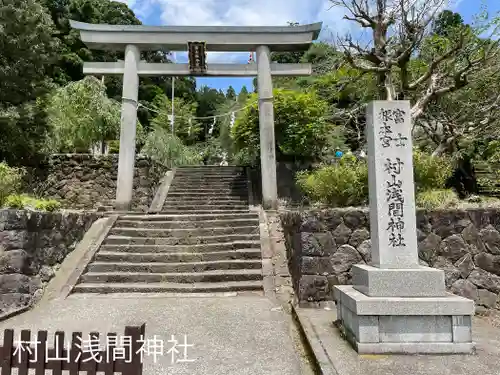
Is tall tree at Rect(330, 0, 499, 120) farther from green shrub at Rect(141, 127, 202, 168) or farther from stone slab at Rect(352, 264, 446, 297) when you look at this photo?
green shrub at Rect(141, 127, 202, 168)

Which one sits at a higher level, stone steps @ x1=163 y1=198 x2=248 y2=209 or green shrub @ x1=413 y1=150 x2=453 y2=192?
green shrub @ x1=413 y1=150 x2=453 y2=192

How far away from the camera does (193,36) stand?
1036cm

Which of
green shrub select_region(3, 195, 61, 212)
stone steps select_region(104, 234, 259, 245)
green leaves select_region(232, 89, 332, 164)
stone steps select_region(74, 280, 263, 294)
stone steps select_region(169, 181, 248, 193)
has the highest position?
green leaves select_region(232, 89, 332, 164)

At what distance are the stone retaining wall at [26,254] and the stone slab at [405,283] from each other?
4.70 m

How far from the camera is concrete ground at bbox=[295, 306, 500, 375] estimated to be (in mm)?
3299

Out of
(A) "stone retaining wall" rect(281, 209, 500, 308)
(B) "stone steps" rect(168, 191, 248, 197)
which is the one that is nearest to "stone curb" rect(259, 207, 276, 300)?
(A) "stone retaining wall" rect(281, 209, 500, 308)

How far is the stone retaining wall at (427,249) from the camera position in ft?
18.7

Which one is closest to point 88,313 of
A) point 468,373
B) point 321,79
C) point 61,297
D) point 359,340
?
point 61,297

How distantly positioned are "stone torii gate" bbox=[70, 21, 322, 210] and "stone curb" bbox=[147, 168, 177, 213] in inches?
56.2

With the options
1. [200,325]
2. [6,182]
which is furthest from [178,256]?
[6,182]

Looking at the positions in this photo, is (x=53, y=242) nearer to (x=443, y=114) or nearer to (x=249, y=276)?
(x=249, y=276)

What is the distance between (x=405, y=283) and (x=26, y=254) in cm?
508

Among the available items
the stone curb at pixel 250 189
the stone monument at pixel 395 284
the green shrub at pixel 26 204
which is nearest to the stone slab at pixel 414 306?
the stone monument at pixel 395 284

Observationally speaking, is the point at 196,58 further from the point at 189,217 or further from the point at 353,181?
the point at 353,181
